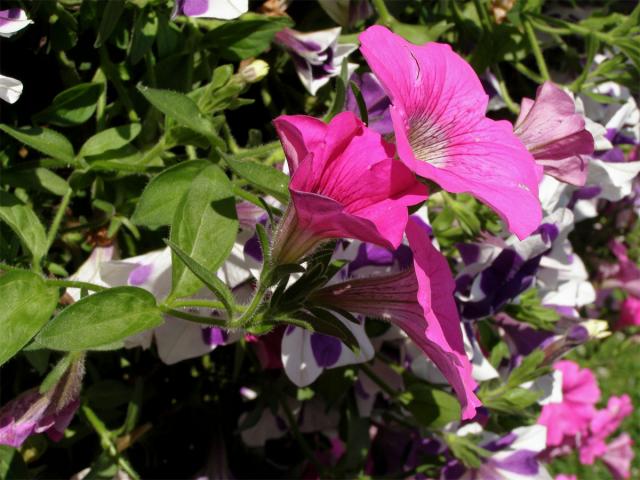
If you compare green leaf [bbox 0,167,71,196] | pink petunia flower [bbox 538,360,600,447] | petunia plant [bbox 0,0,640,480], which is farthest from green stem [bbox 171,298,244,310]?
pink petunia flower [bbox 538,360,600,447]

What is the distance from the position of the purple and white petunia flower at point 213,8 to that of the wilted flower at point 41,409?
11.7 inches

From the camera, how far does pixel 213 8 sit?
65cm

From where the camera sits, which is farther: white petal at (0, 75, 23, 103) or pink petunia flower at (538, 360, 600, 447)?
pink petunia flower at (538, 360, 600, 447)

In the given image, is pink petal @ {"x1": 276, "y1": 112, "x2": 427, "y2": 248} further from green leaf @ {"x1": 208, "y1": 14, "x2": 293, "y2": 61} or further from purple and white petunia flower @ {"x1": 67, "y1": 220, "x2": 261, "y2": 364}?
green leaf @ {"x1": 208, "y1": 14, "x2": 293, "y2": 61}

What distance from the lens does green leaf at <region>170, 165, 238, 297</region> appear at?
2.02 feet

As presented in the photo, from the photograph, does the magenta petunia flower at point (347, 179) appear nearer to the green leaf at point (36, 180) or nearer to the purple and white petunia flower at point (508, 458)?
the green leaf at point (36, 180)

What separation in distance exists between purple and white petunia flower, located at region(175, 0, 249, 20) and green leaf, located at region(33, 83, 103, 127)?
14 cm

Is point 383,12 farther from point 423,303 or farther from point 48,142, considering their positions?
point 423,303

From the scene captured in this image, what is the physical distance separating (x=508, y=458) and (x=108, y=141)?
1.97ft

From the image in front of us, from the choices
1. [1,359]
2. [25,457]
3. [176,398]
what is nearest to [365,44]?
[1,359]

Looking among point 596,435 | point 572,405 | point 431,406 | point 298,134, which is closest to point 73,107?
point 298,134

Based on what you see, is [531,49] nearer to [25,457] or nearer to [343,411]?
[343,411]

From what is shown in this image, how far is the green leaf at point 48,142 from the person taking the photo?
0.68 m

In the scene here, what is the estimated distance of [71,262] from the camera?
83 centimetres
